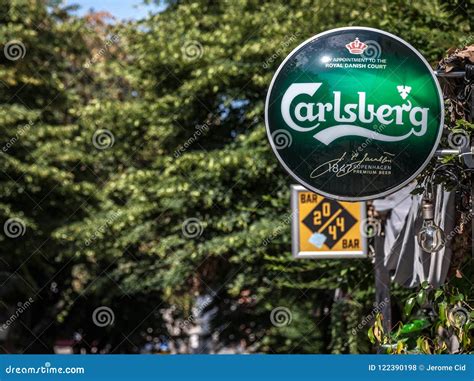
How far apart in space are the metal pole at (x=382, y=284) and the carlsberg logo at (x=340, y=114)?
4.96 meters

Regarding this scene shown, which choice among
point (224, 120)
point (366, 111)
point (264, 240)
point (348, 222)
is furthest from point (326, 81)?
point (224, 120)

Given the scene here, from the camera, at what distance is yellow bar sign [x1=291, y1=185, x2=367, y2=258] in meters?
13.2

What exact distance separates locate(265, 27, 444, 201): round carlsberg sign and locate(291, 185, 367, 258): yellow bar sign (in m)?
6.04

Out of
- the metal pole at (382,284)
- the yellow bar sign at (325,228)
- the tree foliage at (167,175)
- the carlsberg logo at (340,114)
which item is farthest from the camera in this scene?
the tree foliage at (167,175)

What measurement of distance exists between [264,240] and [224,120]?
11.6ft

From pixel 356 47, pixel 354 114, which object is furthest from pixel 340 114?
pixel 356 47

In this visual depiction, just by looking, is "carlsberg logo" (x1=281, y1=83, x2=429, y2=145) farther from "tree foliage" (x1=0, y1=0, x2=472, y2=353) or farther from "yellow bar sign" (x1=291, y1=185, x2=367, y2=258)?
"tree foliage" (x1=0, y1=0, x2=472, y2=353)

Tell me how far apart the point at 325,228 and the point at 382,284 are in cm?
163

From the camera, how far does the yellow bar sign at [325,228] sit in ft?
43.4

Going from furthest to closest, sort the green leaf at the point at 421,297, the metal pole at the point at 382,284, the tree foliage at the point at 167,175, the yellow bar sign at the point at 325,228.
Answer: the tree foliage at the point at 167,175 → the yellow bar sign at the point at 325,228 → the metal pole at the point at 382,284 → the green leaf at the point at 421,297

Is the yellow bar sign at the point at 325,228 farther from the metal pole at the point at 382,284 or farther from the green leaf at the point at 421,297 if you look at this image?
the green leaf at the point at 421,297

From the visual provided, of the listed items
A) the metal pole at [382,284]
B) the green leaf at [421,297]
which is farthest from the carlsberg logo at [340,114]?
the metal pole at [382,284]

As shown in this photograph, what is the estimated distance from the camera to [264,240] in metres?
18.1

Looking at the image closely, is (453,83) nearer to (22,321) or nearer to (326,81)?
(326,81)
